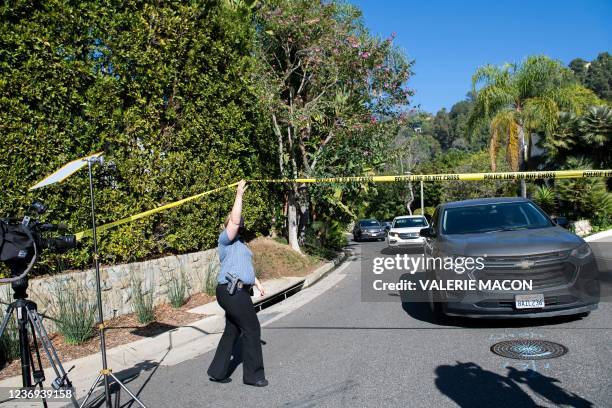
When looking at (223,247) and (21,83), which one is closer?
(223,247)

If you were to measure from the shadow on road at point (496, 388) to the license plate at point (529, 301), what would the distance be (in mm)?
1395

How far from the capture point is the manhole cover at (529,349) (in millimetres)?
5898

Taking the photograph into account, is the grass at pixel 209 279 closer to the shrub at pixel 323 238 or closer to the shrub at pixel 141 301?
the shrub at pixel 141 301

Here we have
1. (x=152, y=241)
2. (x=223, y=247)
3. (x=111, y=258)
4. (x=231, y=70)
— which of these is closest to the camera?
(x=223, y=247)

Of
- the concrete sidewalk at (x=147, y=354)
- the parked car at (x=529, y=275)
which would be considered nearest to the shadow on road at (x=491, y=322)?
the parked car at (x=529, y=275)

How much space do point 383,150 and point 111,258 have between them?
11.6 m

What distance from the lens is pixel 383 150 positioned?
18.8m

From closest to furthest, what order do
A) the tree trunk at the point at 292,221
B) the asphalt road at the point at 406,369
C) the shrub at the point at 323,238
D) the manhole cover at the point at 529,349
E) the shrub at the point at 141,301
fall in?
1. the asphalt road at the point at 406,369
2. the manhole cover at the point at 529,349
3. the shrub at the point at 141,301
4. the tree trunk at the point at 292,221
5. the shrub at the point at 323,238

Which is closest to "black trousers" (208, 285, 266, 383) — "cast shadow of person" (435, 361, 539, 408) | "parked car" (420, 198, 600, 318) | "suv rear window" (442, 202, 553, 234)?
"cast shadow of person" (435, 361, 539, 408)

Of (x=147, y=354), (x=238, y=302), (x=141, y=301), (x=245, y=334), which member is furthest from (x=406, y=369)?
(x=141, y=301)

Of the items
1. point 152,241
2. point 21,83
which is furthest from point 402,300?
point 21,83

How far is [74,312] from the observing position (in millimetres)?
7328

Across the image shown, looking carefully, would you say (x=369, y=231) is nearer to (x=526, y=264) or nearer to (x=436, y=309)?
(x=436, y=309)

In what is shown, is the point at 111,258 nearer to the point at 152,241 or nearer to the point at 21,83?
the point at 152,241
